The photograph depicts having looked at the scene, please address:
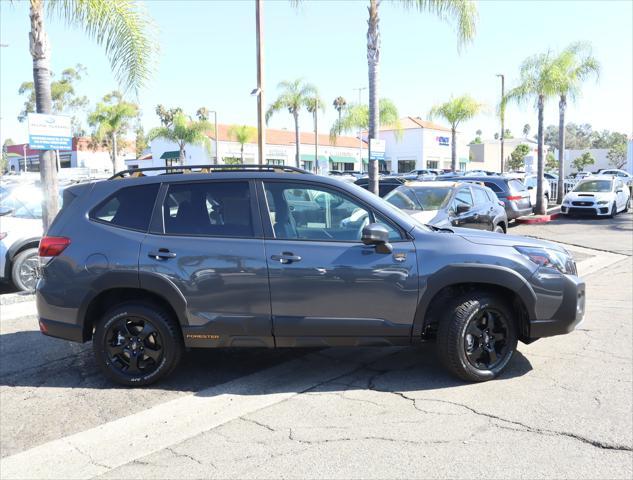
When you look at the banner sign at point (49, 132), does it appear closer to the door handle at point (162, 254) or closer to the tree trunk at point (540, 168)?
the door handle at point (162, 254)

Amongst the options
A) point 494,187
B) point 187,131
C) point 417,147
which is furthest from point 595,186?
point 417,147

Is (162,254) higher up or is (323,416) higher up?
(162,254)

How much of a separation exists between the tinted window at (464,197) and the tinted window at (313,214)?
20.6 ft

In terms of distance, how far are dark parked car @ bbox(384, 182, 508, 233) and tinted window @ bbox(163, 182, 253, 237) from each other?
5.35m

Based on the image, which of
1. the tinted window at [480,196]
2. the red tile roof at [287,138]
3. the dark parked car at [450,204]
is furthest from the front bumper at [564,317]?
the red tile roof at [287,138]

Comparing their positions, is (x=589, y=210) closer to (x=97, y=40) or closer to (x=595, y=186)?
(x=595, y=186)

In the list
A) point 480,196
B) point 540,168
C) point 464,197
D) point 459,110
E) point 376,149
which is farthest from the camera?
point 459,110

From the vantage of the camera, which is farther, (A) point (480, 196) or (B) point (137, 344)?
(A) point (480, 196)

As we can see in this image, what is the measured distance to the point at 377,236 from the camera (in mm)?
4371

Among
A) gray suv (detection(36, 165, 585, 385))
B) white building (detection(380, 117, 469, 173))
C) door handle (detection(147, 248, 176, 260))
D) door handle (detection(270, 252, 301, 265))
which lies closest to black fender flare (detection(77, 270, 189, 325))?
gray suv (detection(36, 165, 585, 385))

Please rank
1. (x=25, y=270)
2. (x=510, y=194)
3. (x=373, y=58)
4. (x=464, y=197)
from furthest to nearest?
(x=510, y=194)
(x=373, y=58)
(x=464, y=197)
(x=25, y=270)

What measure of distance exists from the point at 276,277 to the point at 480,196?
26.5 feet

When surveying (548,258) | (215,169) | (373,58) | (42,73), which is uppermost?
(373,58)

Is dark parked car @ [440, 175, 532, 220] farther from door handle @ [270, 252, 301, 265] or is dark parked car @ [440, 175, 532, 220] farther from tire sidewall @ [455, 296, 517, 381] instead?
door handle @ [270, 252, 301, 265]
